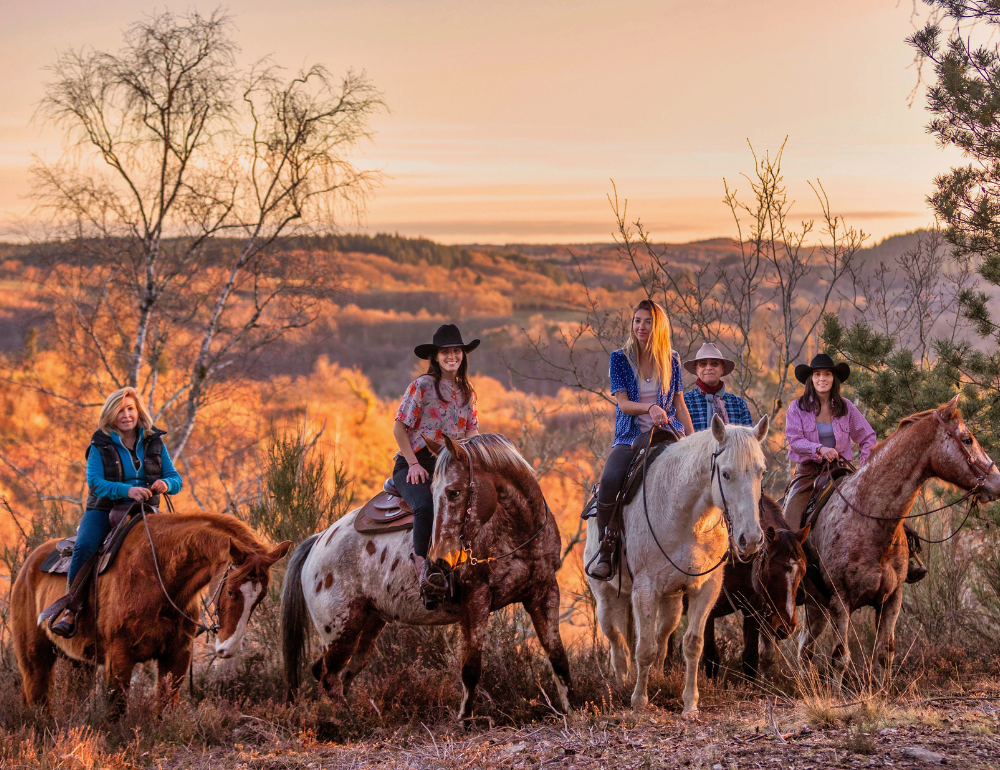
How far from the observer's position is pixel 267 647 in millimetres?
8984

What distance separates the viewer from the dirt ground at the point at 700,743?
450 centimetres

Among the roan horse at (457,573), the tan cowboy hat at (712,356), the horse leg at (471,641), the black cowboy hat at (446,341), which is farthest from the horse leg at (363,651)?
the tan cowboy hat at (712,356)

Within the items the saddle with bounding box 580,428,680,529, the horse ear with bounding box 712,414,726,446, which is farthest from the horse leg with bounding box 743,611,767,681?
A: the horse ear with bounding box 712,414,726,446

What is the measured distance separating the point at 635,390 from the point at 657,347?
14.7 inches

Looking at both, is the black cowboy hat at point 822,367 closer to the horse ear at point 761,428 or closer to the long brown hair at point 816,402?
the long brown hair at point 816,402

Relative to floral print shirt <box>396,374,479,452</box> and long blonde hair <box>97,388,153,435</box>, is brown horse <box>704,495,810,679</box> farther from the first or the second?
long blonde hair <box>97,388,153,435</box>

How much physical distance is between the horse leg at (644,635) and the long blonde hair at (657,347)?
5.09ft

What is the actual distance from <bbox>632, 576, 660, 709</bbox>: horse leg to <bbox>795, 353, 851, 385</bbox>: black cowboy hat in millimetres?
2473

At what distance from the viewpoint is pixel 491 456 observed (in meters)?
6.04

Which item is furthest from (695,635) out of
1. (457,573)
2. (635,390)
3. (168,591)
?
(168,591)

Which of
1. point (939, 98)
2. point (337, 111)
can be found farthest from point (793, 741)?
point (337, 111)

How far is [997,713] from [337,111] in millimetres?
20691

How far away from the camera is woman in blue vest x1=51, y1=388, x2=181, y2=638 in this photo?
644cm

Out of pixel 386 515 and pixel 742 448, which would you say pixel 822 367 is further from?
pixel 386 515
